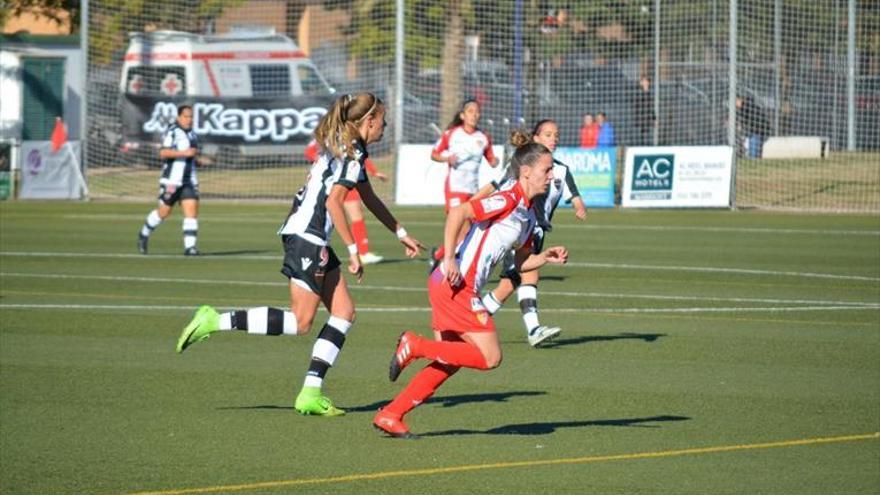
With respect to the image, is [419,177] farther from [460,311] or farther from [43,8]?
[460,311]

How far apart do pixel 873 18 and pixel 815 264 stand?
679 inches

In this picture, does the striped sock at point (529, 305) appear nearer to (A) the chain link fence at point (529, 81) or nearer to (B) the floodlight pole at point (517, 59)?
(A) the chain link fence at point (529, 81)

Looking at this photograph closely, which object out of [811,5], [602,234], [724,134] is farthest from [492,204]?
[811,5]

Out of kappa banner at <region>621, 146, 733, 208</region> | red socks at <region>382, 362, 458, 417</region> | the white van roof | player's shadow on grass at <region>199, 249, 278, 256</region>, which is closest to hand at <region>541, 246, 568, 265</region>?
red socks at <region>382, 362, 458, 417</region>

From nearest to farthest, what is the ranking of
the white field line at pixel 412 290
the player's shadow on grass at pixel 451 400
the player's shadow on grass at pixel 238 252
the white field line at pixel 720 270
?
the player's shadow on grass at pixel 451 400
the white field line at pixel 412 290
the white field line at pixel 720 270
the player's shadow on grass at pixel 238 252

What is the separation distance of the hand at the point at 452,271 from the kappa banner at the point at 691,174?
23490 mm

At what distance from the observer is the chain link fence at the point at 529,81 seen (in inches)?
1391

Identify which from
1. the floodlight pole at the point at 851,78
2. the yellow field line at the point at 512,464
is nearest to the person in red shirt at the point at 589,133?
the floodlight pole at the point at 851,78

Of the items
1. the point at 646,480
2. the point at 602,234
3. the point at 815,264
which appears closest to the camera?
the point at 646,480

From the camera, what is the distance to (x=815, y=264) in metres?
21.3

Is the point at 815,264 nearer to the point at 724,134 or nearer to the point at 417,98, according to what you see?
the point at 724,134

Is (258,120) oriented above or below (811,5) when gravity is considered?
below

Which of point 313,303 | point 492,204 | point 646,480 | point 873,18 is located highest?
point 873,18

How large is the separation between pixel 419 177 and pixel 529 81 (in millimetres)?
6212
